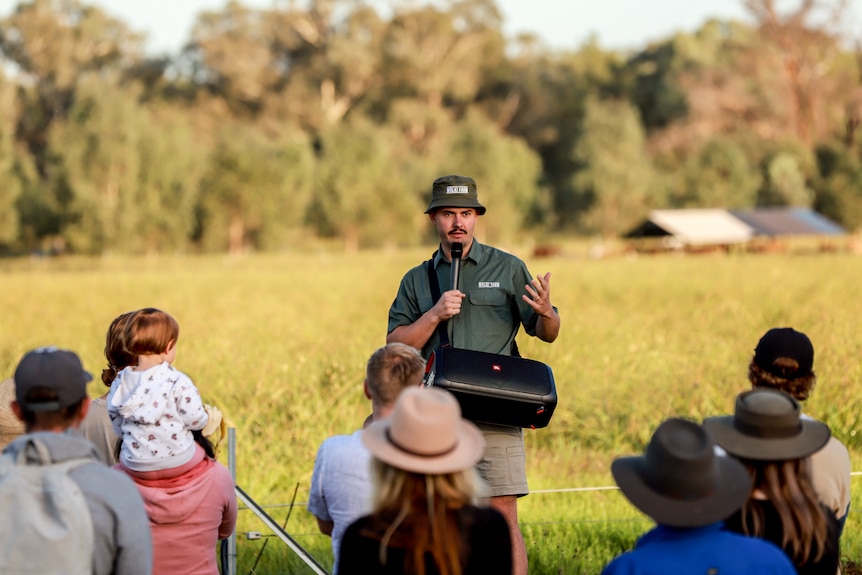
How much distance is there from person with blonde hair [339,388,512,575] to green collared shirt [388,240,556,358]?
6.82 feet

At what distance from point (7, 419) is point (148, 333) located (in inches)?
34.2

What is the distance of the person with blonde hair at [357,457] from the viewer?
130 inches

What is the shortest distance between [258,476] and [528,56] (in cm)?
8091

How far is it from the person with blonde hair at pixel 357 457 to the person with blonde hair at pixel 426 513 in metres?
0.60

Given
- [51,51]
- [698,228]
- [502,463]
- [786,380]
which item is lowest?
[698,228]

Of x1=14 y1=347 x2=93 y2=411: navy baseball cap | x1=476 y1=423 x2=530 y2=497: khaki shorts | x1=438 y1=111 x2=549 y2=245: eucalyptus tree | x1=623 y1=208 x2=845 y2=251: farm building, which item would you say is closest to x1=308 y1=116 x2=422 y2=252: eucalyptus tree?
x1=438 y1=111 x2=549 y2=245: eucalyptus tree

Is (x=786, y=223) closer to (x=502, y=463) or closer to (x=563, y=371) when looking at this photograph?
(x=563, y=371)

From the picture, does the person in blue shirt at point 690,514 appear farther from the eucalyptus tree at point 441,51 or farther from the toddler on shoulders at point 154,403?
the eucalyptus tree at point 441,51

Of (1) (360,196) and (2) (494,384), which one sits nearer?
(2) (494,384)

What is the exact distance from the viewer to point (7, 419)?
4.37 metres

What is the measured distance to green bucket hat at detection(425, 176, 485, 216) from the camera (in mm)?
4758

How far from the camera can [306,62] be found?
82.9 metres

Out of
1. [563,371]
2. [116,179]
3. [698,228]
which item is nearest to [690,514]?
[563,371]

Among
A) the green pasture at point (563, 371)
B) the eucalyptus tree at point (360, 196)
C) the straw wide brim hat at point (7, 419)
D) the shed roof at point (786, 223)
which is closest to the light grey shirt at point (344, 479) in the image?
the straw wide brim hat at point (7, 419)
